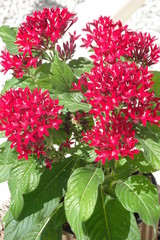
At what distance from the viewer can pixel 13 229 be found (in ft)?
4.41

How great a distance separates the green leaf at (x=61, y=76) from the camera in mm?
1226

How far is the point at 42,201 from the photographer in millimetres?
1306

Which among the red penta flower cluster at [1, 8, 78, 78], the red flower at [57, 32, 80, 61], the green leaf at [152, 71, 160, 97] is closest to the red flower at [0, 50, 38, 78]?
the red penta flower cluster at [1, 8, 78, 78]

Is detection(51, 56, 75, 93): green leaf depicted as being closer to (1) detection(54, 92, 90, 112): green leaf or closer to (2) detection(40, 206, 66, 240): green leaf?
(1) detection(54, 92, 90, 112): green leaf

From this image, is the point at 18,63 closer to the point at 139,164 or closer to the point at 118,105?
the point at 118,105

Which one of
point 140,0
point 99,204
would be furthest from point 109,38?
point 140,0

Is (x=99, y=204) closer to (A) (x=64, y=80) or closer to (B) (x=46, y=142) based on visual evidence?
(B) (x=46, y=142)

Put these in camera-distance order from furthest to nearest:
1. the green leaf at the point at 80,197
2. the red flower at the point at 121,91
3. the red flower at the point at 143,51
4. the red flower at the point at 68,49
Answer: the red flower at the point at 68,49, the red flower at the point at 143,51, the green leaf at the point at 80,197, the red flower at the point at 121,91

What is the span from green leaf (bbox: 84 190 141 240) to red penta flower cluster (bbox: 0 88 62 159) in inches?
12.7

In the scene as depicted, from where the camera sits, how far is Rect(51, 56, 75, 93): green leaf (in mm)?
1226

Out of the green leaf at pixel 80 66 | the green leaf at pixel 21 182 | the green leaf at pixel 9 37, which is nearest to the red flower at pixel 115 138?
the green leaf at pixel 21 182

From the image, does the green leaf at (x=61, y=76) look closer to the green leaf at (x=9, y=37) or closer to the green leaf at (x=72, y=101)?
the green leaf at (x=72, y=101)

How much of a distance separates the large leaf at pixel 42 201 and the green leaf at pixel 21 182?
0.35 ft

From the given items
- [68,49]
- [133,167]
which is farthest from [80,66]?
[133,167]
